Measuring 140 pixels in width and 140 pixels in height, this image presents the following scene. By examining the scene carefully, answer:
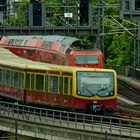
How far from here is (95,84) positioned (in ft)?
121

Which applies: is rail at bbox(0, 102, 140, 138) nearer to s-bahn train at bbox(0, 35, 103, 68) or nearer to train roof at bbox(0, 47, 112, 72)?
train roof at bbox(0, 47, 112, 72)

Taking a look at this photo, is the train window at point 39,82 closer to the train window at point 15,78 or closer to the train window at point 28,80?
the train window at point 28,80

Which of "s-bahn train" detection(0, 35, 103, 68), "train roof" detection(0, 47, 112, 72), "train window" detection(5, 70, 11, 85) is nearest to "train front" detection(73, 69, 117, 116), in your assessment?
"train roof" detection(0, 47, 112, 72)

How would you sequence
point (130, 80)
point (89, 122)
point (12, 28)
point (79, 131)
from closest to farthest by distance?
point (79, 131)
point (89, 122)
point (130, 80)
point (12, 28)

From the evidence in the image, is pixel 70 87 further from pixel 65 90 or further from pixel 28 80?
pixel 28 80

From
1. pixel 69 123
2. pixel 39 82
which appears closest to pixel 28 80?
pixel 39 82

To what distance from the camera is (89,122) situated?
116ft

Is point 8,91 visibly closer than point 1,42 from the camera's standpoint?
Yes

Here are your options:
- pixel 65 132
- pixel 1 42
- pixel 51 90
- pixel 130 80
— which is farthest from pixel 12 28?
pixel 65 132

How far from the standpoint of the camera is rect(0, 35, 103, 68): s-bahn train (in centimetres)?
5228

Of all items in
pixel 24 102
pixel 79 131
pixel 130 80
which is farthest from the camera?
pixel 130 80

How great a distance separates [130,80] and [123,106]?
17.5m

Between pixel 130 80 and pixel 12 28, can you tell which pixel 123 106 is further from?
Result: pixel 12 28

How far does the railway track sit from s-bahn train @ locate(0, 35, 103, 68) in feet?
9.74
